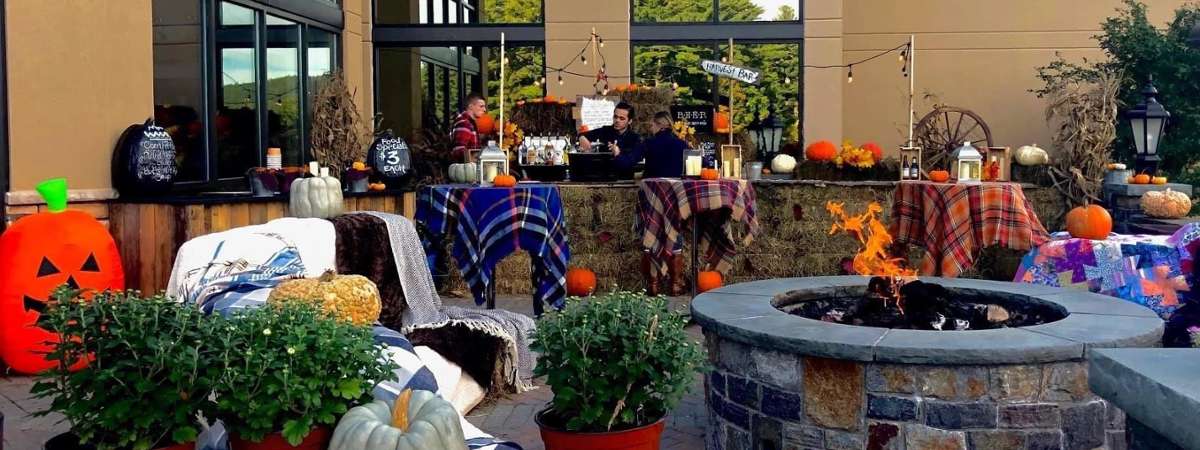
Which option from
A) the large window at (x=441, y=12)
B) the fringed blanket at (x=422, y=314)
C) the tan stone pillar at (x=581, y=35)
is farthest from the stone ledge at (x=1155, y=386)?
the large window at (x=441, y=12)

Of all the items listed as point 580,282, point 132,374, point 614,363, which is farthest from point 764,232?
point 132,374

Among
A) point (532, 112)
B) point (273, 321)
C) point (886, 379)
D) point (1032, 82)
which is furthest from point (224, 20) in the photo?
point (1032, 82)

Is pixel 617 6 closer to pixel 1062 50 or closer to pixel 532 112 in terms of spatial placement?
pixel 532 112

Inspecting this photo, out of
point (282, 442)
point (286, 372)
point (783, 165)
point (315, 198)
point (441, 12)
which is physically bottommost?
point (282, 442)

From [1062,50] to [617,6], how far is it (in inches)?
255

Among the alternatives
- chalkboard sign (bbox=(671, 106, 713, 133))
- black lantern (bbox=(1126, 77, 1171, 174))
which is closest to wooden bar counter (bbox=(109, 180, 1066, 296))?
black lantern (bbox=(1126, 77, 1171, 174))

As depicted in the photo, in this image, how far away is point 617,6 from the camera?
14133 mm

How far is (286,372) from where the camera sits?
3.30 metres

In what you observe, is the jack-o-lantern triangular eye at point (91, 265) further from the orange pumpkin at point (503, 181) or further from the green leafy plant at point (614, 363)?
the green leafy plant at point (614, 363)

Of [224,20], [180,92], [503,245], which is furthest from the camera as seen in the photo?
[224,20]

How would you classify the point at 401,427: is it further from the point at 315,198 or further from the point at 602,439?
the point at 315,198

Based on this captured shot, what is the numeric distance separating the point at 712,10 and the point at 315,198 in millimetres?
9132

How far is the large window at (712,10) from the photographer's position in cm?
1433

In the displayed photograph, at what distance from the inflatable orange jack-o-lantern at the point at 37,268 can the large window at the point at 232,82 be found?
8.00 feet
